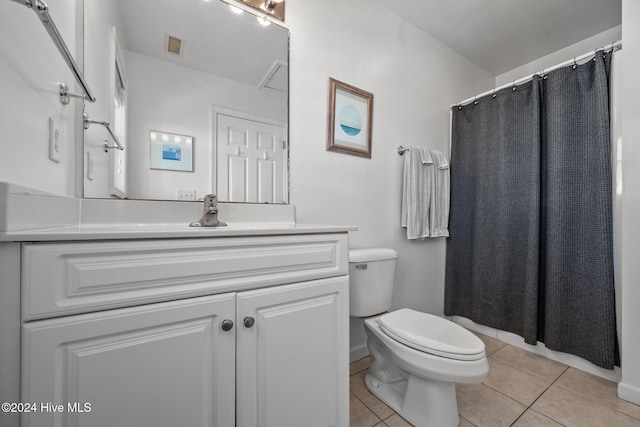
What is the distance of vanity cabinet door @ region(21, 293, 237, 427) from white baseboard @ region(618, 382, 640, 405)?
6.14 ft

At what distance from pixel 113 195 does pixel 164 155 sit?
0.24 meters

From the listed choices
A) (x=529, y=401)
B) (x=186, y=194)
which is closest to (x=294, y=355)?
(x=186, y=194)

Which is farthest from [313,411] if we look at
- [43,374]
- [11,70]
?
[11,70]

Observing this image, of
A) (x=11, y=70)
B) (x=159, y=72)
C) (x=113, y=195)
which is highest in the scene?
(x=159, y=72)

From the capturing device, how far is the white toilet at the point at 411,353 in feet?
3.44

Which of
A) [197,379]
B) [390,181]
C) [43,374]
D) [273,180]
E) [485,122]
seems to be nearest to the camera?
[43,374]

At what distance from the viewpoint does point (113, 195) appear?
1039 mm

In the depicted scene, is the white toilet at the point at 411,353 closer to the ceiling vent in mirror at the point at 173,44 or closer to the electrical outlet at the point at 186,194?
the electrical outlet at the point at 186,194

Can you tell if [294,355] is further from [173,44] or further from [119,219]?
[173,44]

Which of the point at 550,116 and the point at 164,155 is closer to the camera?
the point at 164,155

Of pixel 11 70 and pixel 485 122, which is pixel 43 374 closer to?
pixel 11 70

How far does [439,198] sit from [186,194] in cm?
174

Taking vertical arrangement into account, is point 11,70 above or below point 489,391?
above

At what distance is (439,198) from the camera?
2.05 meters
